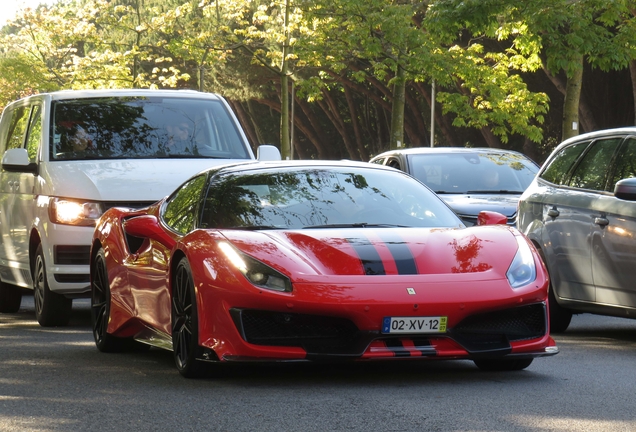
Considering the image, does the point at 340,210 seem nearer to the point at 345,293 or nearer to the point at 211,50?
the point at 345,293

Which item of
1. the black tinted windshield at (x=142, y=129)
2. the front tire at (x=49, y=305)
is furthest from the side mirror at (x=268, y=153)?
the front tire at (x=49, y=305)

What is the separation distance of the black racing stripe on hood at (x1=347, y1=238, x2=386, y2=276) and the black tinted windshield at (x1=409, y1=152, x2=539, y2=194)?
25.8 ft

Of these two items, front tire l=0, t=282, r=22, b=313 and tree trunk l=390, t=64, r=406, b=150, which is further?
tree trunk l=390, t=64, r=406, b=150

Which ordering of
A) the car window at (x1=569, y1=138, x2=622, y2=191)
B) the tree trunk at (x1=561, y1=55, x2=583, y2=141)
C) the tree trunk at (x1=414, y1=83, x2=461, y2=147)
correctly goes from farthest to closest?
the tree trunk at (x1=414, y1=83, x2=461, y2=147) < the tree trunk at (x1=561, y1=55, x2=583, y2=141) < the car window at (x1=569, y1=138, x2=622, y2=191)

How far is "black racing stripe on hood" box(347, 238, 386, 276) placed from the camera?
275 inches

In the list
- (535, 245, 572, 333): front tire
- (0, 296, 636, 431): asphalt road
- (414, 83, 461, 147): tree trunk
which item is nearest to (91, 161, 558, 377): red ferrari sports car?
(0, 296, 636, 431): asphalt road

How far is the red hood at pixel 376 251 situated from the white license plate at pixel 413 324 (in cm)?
27

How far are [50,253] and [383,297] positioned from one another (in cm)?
499

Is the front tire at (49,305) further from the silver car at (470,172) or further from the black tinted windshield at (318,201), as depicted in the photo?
the silver car at (470,172)

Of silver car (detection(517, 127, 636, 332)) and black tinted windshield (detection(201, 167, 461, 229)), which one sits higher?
black tinted windshield (detection(201, 167, 461, 229))

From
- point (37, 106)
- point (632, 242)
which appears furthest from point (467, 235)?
point (37, 106)

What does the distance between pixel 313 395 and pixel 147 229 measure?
2.25 metres

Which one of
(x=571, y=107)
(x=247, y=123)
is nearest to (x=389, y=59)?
(x=571, y=107)

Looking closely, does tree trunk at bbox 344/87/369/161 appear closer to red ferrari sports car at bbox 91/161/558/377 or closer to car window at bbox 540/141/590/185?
car window at bbox 540/141/590/185
